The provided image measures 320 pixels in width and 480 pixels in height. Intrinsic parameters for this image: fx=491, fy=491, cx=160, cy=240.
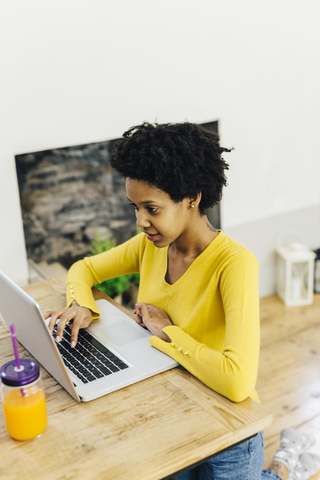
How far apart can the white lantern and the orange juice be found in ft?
7.68

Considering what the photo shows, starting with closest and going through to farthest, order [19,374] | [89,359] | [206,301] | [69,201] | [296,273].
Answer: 1. [19,374]
2. [89,359]
3. [206,301]
4. [69,201]
5. [296,273]

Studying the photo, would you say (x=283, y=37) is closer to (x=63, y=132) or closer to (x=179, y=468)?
(x=63, y=132)

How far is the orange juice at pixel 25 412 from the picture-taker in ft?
2.92

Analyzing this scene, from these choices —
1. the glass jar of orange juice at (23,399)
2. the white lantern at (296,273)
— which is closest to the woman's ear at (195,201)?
the glass jar of orange juice at (23,399)

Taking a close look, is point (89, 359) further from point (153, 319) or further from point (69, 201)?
point (69, 201)

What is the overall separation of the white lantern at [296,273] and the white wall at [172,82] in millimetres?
269

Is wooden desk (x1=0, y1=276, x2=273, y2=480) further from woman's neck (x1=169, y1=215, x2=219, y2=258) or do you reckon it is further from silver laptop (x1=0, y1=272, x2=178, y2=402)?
woman's neck (x1=169, y1=215, x2=219, y2=258)

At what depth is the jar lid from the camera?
0.87 meters

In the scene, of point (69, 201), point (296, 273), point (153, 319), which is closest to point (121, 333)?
point (153, 319)

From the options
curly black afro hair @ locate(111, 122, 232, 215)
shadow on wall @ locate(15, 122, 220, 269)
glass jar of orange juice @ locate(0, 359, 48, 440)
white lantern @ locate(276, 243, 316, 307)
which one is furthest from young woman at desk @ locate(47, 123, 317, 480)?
white lantern @ locate(276, 243, 316, 307)

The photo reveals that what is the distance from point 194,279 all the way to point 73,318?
1.11 feet

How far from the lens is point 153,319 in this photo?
50.3 inches

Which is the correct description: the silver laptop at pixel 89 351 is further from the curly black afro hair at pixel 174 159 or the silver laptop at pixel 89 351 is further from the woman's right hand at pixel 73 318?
the curly black afro hair at pixel 174 159

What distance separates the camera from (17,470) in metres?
0.84
